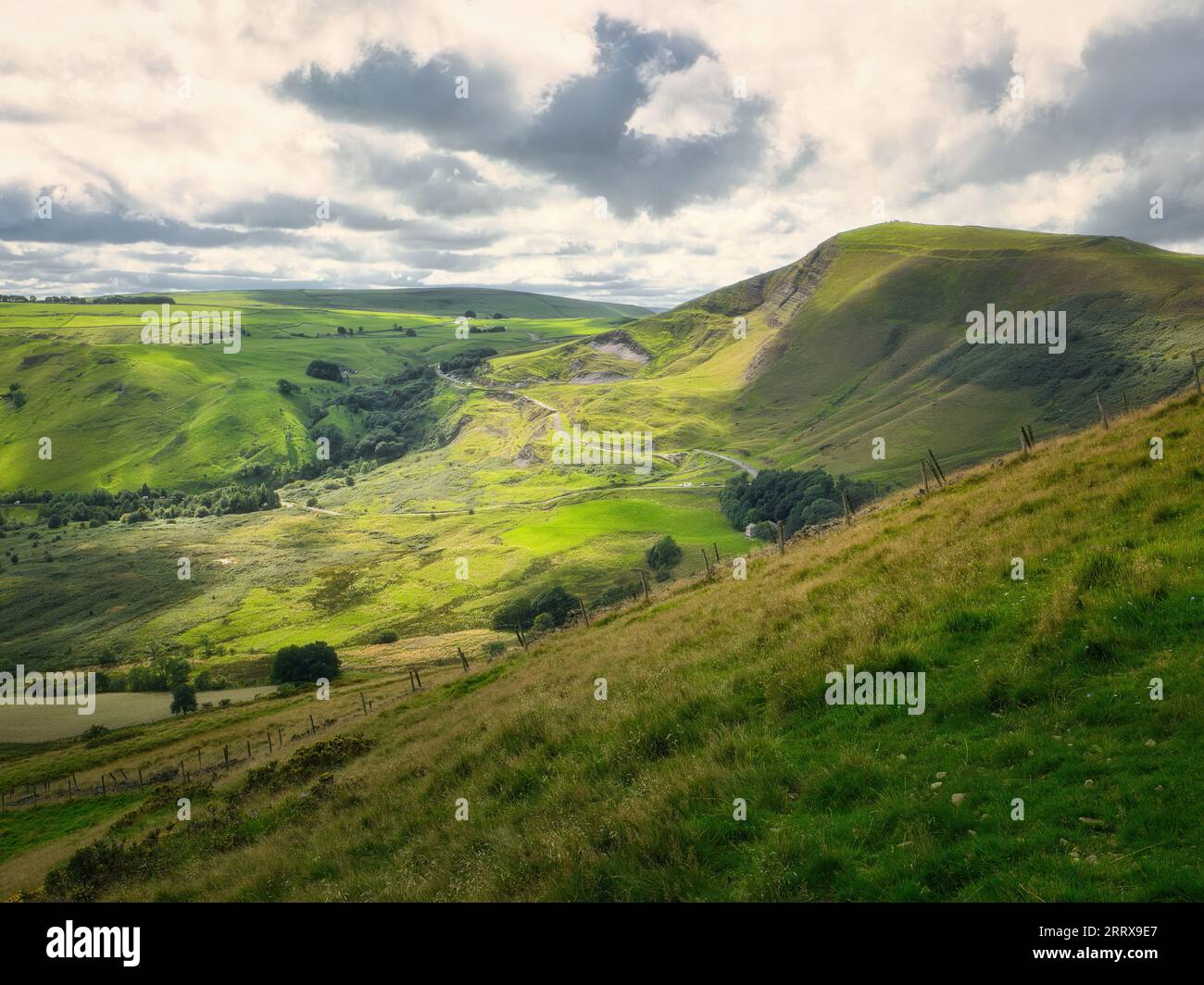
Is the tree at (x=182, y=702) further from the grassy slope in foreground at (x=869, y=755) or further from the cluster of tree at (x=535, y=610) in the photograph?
the grassy slope in foreground at (x=869, y=755)

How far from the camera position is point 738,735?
11.1 metres

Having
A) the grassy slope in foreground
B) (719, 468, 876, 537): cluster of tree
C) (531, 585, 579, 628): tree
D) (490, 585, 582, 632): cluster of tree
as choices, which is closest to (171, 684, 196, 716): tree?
(490, 585, 582, 632): cluster of tree

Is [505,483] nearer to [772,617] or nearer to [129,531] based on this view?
[129,531]

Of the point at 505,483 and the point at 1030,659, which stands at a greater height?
the point at 505,483

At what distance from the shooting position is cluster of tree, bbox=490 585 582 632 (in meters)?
98.3

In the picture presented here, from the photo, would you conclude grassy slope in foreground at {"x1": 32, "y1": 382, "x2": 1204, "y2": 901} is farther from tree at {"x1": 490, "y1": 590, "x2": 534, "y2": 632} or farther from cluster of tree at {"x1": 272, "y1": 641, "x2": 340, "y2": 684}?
tree at {"x1": 490, "y1": 590, "x2": 534, "y2": 632}

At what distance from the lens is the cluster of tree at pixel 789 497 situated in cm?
10925

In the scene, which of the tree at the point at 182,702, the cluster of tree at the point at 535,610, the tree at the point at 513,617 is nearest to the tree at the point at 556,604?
the cluster of tree at the point at 535,610

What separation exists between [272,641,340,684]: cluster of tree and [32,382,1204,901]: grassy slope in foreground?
236 feet

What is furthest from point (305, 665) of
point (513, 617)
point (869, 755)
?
point (869, 755)

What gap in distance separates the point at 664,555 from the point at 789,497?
26020 millimetres
